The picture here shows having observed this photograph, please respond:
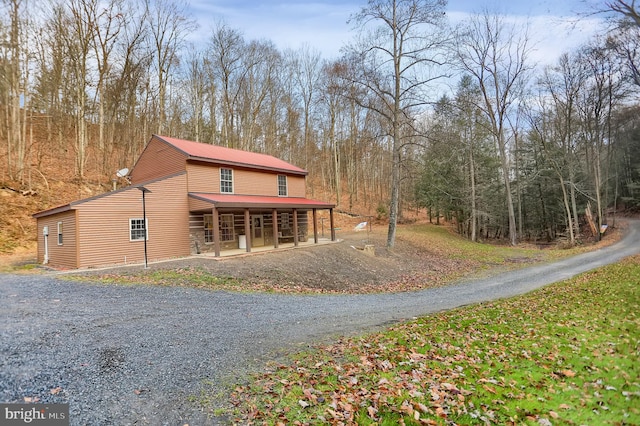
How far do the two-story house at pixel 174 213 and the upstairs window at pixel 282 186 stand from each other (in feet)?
0.22

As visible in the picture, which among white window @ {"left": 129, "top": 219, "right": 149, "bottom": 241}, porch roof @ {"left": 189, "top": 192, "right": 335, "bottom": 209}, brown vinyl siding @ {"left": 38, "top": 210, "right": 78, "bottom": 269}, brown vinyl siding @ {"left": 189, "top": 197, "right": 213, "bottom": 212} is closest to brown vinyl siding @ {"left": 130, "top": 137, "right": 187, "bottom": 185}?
brown vinyl siding @ {"left": 189, "top": 197, "right": 213, "bottom": 212}

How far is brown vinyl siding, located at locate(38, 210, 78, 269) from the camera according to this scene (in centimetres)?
1239

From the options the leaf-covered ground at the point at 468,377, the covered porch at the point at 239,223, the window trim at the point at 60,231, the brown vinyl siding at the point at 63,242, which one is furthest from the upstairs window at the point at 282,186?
the leaf-covered ground at the point at 468,377

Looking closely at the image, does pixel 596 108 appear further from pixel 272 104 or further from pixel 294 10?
pixel 272 104

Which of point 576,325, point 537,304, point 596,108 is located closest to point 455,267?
point 537,304

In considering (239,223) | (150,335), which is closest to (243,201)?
(239,223)

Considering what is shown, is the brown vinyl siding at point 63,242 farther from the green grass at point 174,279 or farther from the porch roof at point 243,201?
the porch roof at point 243,201

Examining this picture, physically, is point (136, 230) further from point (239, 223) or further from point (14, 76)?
point (14, 76)

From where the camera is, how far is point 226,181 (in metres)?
17.7

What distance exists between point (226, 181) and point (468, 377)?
15998mm

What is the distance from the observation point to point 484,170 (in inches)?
1074

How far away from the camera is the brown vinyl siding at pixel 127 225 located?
1243cm

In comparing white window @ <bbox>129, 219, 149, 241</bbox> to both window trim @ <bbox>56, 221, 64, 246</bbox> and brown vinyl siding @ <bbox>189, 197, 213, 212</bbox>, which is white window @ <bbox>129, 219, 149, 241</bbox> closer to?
brown vinyl siding @ <bbox>189, 197, 213, 212</bbox>

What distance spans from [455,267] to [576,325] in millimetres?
10792
